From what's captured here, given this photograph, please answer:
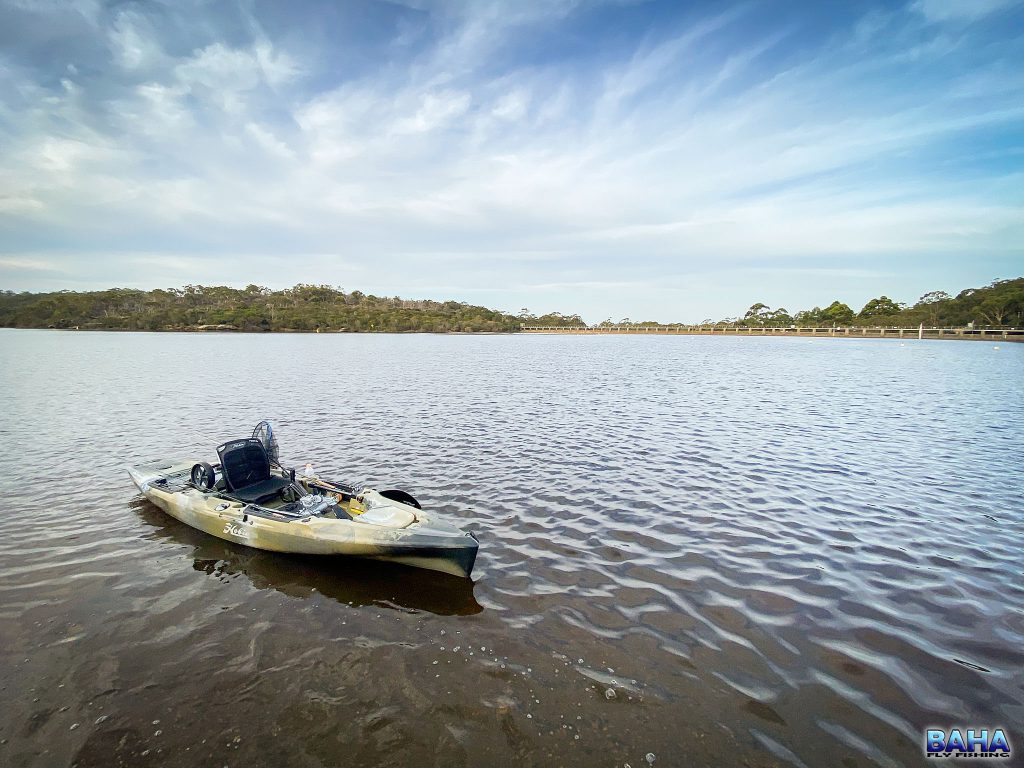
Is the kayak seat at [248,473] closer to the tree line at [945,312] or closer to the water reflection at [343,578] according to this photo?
the water reflection at [343,578]

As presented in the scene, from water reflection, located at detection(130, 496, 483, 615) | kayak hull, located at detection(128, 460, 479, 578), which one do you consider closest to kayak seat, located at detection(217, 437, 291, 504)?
kayak hull, located at detection(128, 460, 479, 578)

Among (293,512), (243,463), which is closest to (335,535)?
(293,512)

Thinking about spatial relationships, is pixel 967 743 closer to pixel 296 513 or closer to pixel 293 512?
pixel 296 513

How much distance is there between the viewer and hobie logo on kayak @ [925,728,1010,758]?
5.36 meters

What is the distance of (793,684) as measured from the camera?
6.30 metres

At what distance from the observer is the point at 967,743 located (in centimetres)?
549

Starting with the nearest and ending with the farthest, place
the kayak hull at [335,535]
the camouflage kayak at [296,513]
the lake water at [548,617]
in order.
Result: the lake water at [548,617] → the kayak hull at [335,535] → the camouflage kayak at [296,513]

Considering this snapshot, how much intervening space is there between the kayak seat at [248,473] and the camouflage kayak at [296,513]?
0.9 inches

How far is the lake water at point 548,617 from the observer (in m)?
5.57

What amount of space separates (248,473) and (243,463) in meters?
0.29

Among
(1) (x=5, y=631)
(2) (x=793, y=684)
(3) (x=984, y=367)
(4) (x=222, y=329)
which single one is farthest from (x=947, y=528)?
(4) (x=222, y=329)

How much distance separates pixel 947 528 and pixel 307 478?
15160mm

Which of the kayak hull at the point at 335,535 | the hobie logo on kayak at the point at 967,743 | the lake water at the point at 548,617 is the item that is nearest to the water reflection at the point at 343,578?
the lake water at the point at 548,617

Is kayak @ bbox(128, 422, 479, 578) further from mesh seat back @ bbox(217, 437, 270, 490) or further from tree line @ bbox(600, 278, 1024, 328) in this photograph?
tree line @ bbox(600, 278, 1024, 328)
